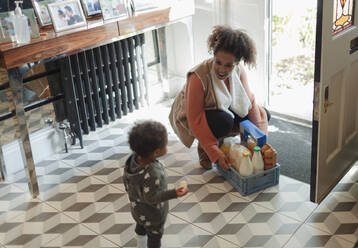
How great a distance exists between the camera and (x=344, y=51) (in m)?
2.41

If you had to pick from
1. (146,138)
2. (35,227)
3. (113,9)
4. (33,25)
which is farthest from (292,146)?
(33,25)

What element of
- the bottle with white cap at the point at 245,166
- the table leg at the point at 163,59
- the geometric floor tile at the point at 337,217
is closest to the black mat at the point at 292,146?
the geometric floor tile at the point at 337,217

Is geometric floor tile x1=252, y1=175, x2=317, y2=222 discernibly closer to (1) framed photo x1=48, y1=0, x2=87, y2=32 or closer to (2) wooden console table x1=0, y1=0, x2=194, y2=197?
(2) wooden console table x1=0, y1=0, x2=194, y2=197

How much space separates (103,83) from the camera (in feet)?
11.2

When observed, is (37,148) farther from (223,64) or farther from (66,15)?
(223,64)

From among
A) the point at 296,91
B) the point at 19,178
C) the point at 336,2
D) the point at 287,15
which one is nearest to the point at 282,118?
the point at 296,91

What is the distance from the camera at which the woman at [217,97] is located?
2.74 m

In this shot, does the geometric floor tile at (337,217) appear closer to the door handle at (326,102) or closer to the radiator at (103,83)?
the door handle at (326,102)

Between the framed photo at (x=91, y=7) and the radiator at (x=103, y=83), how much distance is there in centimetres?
29

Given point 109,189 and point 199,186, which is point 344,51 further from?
point 109,189

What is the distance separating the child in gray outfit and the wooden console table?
38.7 inches

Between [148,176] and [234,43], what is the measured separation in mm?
1147

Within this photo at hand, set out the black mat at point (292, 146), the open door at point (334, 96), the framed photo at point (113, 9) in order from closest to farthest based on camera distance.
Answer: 1. the open door at point (334, 96)
2. the black mat at point (292, 146)
3. the framed photo at point (113, 9)

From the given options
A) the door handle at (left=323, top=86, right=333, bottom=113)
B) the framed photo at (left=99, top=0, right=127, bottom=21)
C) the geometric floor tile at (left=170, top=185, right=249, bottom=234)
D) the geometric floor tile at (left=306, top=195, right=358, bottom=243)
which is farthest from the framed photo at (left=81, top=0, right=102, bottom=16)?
A: the geometric floor tile at (left=306, top=195, right=358, bottom=243)
